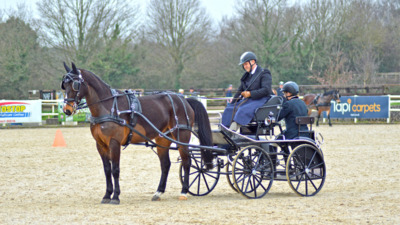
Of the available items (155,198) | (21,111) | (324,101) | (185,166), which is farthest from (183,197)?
(21,111)

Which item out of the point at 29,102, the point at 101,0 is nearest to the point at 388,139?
the point at 29,102

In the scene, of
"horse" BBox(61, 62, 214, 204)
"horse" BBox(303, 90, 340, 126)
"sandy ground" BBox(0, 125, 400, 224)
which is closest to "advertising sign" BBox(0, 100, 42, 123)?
"sandy ground" BBox(0, 125, 400, 224)

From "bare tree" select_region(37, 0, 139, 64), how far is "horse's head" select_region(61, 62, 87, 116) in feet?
88.0

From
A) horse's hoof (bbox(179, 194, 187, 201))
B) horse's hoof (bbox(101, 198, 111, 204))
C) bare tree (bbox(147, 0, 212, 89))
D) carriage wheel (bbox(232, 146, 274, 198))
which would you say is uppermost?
bare tree (bbox(147, 0, 212, 89))

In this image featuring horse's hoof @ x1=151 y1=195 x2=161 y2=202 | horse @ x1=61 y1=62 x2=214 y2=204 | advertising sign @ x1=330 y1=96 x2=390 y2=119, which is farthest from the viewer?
advertising sign @ x1=330 y1=96 x2=390 y2=119

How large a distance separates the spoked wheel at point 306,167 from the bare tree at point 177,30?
29715 mm

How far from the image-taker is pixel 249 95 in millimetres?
7797

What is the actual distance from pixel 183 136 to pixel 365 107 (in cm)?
1831

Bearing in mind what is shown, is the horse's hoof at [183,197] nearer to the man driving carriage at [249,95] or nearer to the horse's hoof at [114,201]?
the horse's hoof at [114,201]

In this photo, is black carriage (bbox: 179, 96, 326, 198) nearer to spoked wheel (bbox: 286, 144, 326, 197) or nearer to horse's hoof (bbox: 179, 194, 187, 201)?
spoked wheel (bbox: 286, 144, 326, 197)

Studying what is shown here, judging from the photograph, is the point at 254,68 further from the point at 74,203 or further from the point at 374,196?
the point at 74,203

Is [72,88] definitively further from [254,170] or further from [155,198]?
[254,170]

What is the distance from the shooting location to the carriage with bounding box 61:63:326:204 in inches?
281

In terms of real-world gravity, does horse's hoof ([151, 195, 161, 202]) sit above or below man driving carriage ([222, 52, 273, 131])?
below
